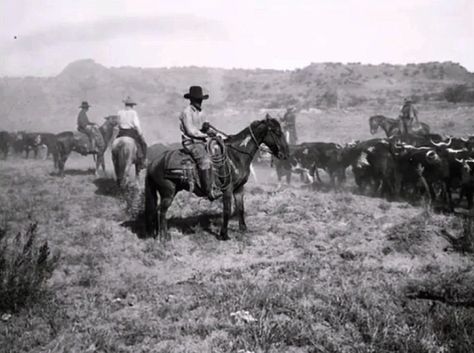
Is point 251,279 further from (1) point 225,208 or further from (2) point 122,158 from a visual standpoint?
(2) point 122,158

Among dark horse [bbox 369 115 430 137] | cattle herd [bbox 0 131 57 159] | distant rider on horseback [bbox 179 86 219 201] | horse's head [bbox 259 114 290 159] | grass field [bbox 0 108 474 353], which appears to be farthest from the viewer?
cattle herd [bbox 0 131 57 159]

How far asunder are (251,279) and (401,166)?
7.65 metres

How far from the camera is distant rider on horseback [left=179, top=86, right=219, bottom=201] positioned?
322 inches

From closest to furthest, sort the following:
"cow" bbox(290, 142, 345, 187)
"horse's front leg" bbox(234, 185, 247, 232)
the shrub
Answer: the shrub, "horse's front leg" bbox(234, 185, 247, 232), "cow" bbox(290, 142, 345, 187)

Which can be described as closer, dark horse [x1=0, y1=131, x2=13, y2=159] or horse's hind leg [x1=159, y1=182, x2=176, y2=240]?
horse's hind leg [x1=159, y1=182, x2=176, y2=240]

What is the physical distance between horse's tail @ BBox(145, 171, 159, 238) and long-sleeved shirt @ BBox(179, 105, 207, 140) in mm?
1110

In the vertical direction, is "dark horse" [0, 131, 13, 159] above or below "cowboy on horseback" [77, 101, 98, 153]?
below

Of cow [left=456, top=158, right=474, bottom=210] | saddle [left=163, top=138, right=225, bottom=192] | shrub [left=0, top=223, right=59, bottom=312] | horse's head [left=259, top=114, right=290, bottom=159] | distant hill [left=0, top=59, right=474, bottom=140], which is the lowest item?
shrub [left=0, top=223, right=59, bottom=312]

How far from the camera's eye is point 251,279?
22.1 feet

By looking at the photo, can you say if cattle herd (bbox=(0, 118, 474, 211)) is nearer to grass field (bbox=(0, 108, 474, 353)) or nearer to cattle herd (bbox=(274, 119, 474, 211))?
cattle herd (bbox=(274, 119, 474, 211))

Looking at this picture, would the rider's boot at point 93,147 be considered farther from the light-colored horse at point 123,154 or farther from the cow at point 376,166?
the cow at point 376,166

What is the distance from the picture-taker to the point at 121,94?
60281 mm

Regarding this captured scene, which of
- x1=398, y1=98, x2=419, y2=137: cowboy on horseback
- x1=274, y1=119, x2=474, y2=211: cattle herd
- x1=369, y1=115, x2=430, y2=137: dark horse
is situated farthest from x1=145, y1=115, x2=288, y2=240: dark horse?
x1=369, y1=115, x2=430, y2=137: dark horse

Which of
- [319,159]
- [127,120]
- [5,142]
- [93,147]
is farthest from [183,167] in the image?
[5,142]
